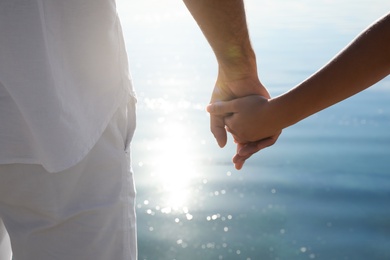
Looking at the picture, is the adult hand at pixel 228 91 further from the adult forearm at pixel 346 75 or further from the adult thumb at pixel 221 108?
the adult forearm at pixel 346 75

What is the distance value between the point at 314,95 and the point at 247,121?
27cm

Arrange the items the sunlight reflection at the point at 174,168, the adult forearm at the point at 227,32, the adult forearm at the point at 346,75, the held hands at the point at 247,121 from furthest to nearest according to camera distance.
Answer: the sunlight reflection at the point at 174,168, the held hands at the point at 247,121, the adult forearm at the point at 227,32, the adult forearm at the point at 346,75

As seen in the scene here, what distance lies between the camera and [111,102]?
115 centimetres

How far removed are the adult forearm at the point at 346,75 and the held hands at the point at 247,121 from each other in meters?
0.08

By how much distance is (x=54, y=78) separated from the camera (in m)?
1.03

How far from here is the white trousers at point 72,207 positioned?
3.54ft

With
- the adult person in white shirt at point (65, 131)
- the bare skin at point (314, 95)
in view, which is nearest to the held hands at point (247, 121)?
the bare skin at point (314, 95)

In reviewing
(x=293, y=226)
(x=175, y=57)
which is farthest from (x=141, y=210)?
(x=175, y=57)

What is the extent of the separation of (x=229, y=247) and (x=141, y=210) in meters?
0.70

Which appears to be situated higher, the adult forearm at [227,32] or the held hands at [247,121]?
the adult forearm at [227,32]

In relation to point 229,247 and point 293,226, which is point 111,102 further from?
point 293,226

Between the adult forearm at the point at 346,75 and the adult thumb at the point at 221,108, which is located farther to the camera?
the adult thumb at the point at 221,108

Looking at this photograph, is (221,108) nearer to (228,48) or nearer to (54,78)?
(228,48)

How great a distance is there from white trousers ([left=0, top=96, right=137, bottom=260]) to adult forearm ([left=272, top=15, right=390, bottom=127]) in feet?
1.71
